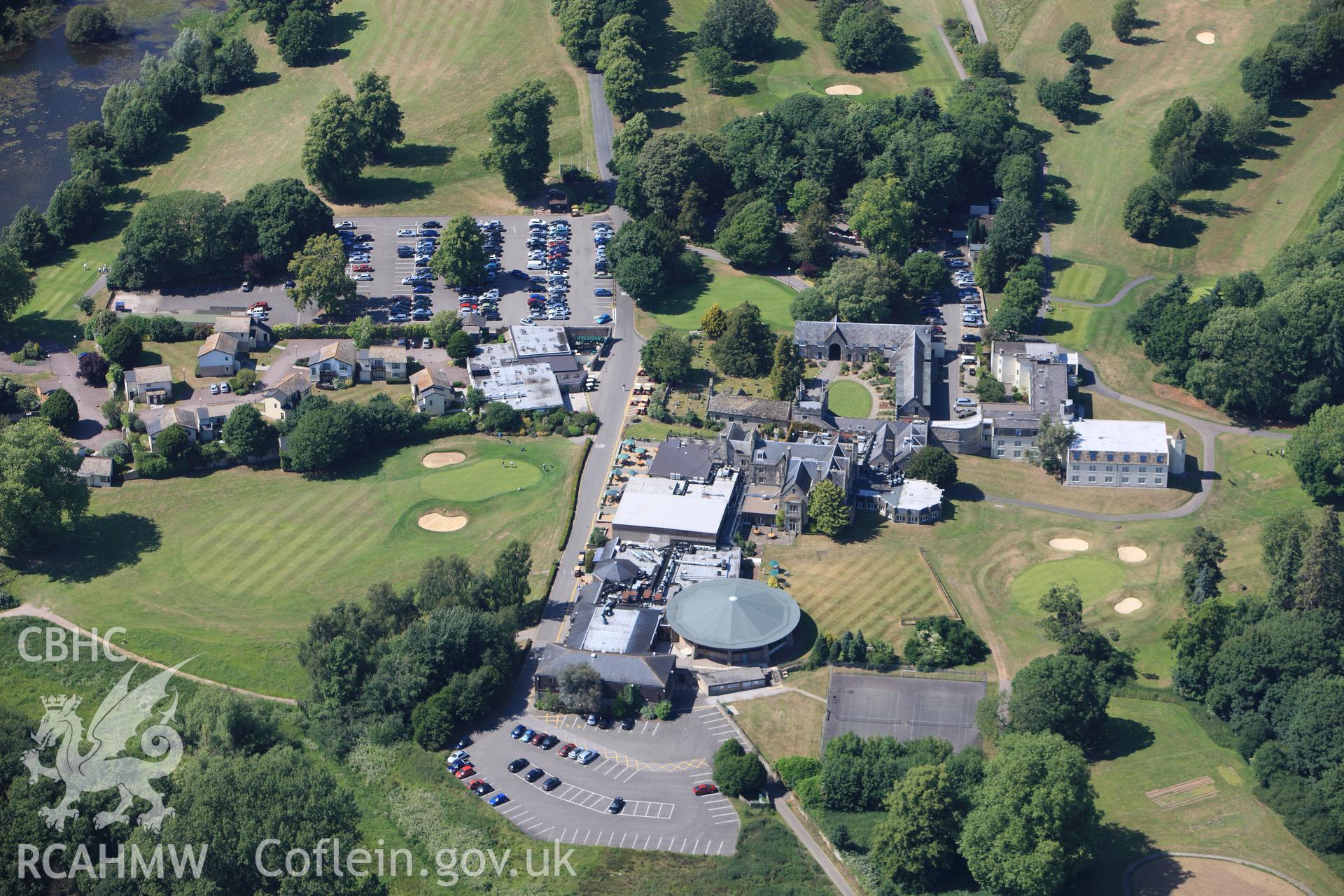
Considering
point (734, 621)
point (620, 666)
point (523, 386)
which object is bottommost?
point (523, 386)

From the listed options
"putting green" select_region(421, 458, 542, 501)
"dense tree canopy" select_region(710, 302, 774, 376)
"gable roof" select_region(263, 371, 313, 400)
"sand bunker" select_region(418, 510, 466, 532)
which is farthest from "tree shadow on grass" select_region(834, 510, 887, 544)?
"gable roof" select_region(263, 371, 313, 400)

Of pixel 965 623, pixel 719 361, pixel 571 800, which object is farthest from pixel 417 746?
pixel 719 361

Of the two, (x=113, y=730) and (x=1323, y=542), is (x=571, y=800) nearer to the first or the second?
(x=113, y=730)

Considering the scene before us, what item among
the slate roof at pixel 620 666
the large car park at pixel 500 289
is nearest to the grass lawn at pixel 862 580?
the slate roof at pixel 620 666

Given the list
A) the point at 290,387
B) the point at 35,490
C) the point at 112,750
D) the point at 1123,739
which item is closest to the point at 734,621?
the point at 1123,739

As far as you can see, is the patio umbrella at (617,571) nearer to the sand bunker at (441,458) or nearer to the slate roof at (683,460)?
the slate roof at (683,460)

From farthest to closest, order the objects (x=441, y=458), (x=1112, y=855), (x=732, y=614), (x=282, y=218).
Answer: (x=282, y=218)
(x=441, y=458)
(x=732, y=614)
(x=1112, y=855)

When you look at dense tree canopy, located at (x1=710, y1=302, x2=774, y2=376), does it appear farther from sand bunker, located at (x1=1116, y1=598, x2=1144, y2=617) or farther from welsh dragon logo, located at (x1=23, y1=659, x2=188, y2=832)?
welsh dragon logo, located at (x1=23, y1=659, x2=188, y2=832)

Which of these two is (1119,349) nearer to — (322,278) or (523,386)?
(523,386)
